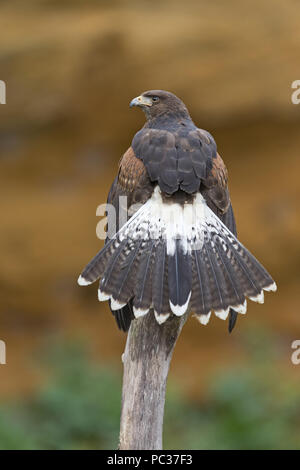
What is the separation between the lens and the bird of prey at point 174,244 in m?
5.06

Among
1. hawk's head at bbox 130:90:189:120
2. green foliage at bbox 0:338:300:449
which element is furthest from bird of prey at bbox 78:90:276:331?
green foliage at bbox 0:338:300:449

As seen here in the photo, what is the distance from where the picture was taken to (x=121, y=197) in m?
5.73

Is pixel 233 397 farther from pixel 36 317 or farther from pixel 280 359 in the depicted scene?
pixel 36 317

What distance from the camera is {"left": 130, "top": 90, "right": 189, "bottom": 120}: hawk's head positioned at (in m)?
6.26

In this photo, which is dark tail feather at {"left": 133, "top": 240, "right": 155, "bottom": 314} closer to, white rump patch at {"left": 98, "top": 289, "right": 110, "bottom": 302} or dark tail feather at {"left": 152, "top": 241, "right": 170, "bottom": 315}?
dark tail feather at {"left": 152, "top": 241, "right": 170, "bottom": 315}

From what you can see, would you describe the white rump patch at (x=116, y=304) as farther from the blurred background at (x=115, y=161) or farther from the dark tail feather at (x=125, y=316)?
the blurred background at (x=115, y=161)

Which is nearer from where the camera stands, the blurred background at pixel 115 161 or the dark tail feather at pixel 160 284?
the dark tail feather at pixel 160 284

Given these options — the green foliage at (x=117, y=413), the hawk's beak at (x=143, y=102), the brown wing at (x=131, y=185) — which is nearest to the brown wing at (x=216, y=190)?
the brown wing at (x=131, y=185)

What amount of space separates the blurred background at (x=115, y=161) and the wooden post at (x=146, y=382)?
13.3ft

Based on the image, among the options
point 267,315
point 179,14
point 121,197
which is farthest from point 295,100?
point 121,197

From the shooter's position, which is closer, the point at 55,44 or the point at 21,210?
the point at 55,44

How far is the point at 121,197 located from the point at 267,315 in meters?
6.27

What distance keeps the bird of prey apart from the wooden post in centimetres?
15

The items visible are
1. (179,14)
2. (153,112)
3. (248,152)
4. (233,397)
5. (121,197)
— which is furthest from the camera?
(248,152)
